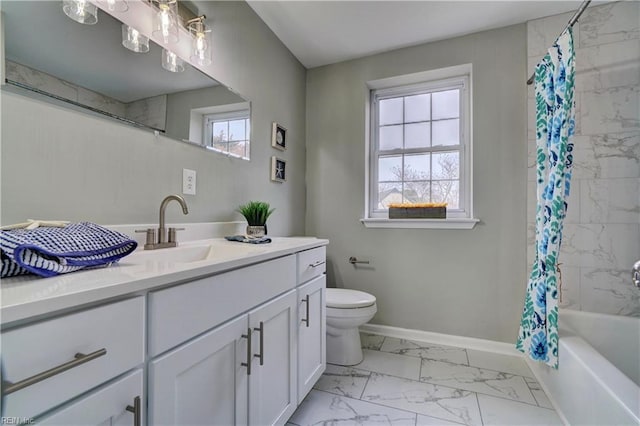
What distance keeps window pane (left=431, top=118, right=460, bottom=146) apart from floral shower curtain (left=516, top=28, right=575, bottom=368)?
693 millimetres

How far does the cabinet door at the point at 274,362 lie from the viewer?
3.27ft

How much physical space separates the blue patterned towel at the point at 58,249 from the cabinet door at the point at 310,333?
788 mm

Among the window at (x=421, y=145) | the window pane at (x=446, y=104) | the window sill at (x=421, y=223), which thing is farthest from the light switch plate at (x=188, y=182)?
the window pane at (x=446, y=104)

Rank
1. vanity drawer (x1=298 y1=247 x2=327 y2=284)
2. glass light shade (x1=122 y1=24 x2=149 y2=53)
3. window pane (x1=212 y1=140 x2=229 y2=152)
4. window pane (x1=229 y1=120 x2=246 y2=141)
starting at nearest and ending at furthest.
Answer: glass light shade (x1=122 y1=24 x2=149 y2=53) → vanity drawer (x1=298 y1=247 x2=327 y2=284) → window pane (x1=212 y1=140 x2=229 y2=152) → window pane (x1=229 y1=120 x2=246 y2=141)

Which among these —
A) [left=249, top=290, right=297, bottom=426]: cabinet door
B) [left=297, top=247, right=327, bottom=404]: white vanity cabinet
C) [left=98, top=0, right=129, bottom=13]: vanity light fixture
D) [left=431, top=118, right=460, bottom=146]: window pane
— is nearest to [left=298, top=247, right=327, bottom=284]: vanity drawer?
[left=297, top=247, right=327, bottom=404]: white vanity cabinet

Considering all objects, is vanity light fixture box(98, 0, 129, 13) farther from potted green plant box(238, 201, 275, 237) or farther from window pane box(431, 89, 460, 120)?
window pane box(431, 89, 460, 120)

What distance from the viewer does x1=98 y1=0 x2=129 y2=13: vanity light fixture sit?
3.50 ft

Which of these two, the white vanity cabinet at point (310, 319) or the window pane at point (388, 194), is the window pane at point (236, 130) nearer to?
the white vanity cabinet at point (310, 319)

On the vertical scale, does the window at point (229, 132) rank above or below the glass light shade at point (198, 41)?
below

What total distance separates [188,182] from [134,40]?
0.62 metres

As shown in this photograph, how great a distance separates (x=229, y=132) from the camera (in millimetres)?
1713

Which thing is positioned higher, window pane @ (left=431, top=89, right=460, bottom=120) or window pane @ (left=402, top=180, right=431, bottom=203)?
window pane @ (left=431, top=89, right=460, bottom=120)

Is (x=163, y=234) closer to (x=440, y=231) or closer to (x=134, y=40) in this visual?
(x=134, y=40)

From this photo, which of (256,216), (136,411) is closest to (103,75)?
(256,216)
